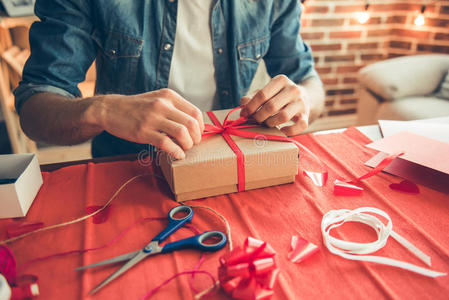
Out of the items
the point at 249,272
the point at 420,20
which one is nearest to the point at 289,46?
the point at 249,272

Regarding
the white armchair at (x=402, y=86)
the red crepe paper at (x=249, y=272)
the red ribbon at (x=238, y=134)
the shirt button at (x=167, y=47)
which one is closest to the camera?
the red crepe paper at (x=249, y=272)

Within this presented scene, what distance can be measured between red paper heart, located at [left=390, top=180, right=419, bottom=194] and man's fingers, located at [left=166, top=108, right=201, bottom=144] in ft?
1.39

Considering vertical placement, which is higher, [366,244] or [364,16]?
[364,16]

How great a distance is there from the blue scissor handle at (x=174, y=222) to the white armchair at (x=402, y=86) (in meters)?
1.63

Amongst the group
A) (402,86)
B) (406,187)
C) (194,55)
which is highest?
(194,55)

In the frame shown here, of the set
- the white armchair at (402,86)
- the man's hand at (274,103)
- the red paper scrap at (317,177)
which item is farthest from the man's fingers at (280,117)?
the white armchair at (402,86)

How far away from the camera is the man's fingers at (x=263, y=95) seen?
0.77 meters

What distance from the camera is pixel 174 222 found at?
1.99 feet

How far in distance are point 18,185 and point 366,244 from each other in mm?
609

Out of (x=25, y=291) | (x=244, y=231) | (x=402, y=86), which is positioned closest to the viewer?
(x=25, y=291)

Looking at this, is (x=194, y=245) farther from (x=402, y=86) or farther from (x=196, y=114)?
(x=402, y=86)

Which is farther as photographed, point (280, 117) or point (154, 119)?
point (280, 117)

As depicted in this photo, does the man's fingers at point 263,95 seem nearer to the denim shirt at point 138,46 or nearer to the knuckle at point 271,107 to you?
the knuckle at point 271,107

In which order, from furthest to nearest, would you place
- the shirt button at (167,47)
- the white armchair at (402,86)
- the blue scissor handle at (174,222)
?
the white armchair at (402,86) < the shirt button at (167,47) < the blue scissor handle at (174,222)
